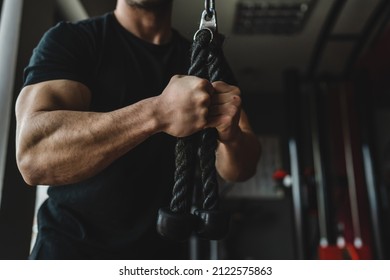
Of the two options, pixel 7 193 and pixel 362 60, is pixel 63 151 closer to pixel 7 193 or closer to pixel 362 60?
pixel 7 193

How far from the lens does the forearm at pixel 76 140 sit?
531 millimetres

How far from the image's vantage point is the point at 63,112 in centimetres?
57

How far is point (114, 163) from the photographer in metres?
0.74

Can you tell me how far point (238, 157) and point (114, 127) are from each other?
280 mm

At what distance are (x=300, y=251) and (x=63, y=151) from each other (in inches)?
59.6

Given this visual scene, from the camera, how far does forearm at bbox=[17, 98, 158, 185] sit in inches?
20.9

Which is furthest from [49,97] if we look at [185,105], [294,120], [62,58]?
[294,120]

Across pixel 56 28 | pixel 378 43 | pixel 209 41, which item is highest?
pixel 378 43

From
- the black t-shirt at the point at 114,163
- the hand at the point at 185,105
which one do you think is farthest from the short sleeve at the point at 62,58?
the hand at the point at 185,105

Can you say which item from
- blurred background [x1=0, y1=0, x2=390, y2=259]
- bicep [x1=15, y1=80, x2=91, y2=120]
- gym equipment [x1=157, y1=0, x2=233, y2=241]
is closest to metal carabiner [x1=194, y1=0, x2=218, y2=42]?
gym equipment [x1=157, y1=0, x2=233, y2=241]

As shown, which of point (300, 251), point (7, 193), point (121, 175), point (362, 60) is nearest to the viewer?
point (121, 175)

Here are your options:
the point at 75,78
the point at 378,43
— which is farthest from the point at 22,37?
the point at 378,43

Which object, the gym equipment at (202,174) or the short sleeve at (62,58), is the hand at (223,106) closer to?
the gym equipment at (202,174)

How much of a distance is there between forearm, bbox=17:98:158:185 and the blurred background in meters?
0.35
